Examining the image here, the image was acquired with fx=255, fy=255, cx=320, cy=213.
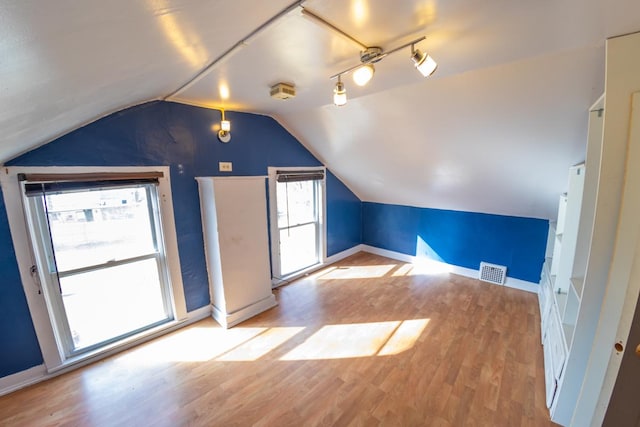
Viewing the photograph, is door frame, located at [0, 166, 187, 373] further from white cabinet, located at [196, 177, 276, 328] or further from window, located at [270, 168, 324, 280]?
window, located at [270, 168, 324, 280]

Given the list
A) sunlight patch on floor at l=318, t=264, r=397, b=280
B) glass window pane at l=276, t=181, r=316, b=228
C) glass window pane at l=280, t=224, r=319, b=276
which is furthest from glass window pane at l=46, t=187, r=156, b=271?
sunlight patch on floor at l=318, t=264, r=397, b=280

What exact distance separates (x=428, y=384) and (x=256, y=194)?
2.35 m

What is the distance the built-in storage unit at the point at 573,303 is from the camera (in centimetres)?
148

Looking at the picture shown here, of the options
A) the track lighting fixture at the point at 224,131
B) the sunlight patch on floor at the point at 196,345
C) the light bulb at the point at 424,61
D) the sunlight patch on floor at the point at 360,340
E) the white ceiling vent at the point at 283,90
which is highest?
the white ceiling vent at the point at 283,90

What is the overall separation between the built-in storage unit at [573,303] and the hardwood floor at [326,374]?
21 centimetres

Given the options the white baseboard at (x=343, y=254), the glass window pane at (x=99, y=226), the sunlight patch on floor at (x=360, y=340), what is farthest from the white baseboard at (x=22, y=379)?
the white baseboard at (x=343, y=254)

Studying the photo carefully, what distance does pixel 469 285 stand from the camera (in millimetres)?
3660

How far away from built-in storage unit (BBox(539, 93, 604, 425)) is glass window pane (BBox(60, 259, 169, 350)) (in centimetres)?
336

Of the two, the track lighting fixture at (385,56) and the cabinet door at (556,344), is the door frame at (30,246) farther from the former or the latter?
the cabinet door at (556,344)

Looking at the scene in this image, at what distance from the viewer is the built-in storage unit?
148 cm

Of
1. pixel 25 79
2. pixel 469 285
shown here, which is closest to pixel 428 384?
pixel 469 285

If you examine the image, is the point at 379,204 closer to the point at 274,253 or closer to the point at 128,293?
the point at 274,253

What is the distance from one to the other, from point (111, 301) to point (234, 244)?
4.05ft

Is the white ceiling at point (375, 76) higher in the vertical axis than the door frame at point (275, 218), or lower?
higher
